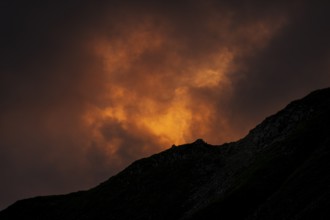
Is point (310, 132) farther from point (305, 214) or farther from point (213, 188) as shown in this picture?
point (305, 214)

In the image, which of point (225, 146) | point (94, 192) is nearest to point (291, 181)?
point (225, 146)

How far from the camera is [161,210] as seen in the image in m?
124

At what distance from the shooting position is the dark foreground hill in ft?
267

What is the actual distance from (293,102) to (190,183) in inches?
1456

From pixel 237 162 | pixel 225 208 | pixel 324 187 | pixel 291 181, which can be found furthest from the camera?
pixel 237 162

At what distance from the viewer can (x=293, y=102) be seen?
13688cm

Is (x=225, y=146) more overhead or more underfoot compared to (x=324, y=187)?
more overhead

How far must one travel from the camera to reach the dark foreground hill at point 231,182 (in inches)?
3208

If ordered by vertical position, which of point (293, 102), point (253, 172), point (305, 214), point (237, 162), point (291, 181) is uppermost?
point (293, 102)

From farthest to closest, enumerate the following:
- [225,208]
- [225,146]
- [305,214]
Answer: [225,146], [225,208], [305,214]

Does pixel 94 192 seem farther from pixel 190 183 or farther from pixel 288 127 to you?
pixel 288 127

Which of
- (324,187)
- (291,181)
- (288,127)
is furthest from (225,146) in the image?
(324,187)

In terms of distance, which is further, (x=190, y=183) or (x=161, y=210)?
(x=190, y=183)

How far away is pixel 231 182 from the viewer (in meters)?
115
